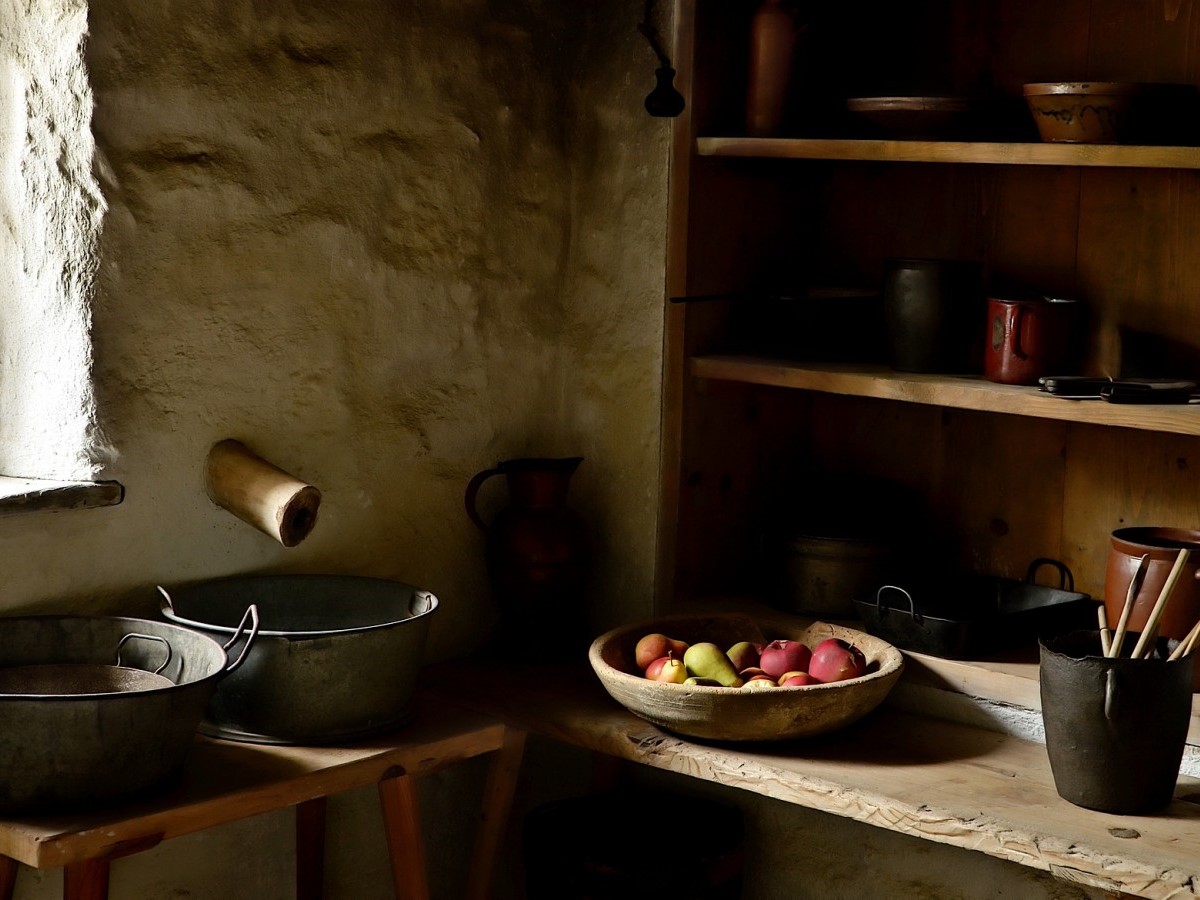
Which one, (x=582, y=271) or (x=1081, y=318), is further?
(x=582, y=271)

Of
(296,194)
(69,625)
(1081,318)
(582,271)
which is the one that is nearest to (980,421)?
(1081,318)

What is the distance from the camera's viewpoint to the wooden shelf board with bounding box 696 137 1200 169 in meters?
1.98

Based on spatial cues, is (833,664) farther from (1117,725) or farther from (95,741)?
(95,741)

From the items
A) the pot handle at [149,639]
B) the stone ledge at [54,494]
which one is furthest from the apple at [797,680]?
the stone ledge at [54,494]

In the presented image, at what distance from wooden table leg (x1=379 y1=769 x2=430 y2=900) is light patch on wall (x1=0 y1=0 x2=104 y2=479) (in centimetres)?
61

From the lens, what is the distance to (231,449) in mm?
2148

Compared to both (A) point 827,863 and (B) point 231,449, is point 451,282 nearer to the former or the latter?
(B) point 231,449

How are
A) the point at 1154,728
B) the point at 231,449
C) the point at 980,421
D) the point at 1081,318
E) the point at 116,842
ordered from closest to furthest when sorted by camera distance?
the point at 116,842 < the point at 1154,728 < the point at 231,449 < the point at 1081,318 < the point at 980,421

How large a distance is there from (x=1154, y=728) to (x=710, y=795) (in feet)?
3.28

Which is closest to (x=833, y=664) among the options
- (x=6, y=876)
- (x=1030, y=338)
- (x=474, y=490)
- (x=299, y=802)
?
(x=1030, y=338)

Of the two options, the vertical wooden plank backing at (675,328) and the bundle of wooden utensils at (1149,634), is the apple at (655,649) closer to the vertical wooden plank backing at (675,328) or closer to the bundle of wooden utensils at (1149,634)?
the vertical wooden plank backing at (675,328)

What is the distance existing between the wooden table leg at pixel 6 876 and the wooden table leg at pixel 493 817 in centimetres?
72

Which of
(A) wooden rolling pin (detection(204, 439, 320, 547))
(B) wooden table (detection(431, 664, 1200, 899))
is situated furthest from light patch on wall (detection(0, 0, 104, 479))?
(B) wooden table (detection(431, 664, 1200, 899))

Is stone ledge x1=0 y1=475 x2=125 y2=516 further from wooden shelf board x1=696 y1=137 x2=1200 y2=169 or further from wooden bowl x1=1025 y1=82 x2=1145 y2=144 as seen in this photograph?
wooden bowl x1=1025 y1=82 x2=1145 y2=144
